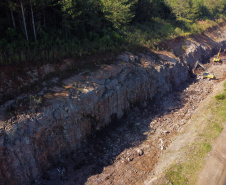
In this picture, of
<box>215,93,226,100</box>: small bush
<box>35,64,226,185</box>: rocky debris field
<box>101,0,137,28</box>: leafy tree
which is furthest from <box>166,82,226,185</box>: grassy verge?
<box>101,0,137,28</box>: leafy tree

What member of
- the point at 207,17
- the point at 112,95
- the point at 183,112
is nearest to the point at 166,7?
the point at 207,17

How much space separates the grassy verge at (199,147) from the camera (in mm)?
10305

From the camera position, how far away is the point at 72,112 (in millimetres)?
11703

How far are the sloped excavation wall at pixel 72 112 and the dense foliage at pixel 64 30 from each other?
2.57m

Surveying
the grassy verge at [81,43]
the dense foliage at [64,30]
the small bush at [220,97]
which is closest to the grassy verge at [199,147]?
the small bush at [220,97]

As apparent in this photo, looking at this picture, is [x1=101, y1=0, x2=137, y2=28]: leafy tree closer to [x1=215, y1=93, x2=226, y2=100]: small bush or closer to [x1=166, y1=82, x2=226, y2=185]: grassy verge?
[x1=215, y1=93, x2=226, y2=100]: small bush

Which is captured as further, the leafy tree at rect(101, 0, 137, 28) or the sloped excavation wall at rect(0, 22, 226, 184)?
the leafy tree at rect(101, 0, 137, 28)

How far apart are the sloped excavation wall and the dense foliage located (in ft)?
8.42

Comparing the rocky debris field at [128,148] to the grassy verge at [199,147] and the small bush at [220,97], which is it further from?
the small bush at [220,97]

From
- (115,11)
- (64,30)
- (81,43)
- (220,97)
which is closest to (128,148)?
(81,43)

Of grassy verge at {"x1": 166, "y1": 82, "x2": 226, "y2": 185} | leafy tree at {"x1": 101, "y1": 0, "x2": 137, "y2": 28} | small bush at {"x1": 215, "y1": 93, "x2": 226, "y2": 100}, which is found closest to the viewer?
grassy verge at {"x1": 166, "y1": 82, "x2": 226, "y2": 185}

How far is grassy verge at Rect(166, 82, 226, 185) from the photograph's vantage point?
10305 mm

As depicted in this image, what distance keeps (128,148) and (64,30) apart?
12805mm

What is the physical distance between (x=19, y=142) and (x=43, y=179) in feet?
9.17
